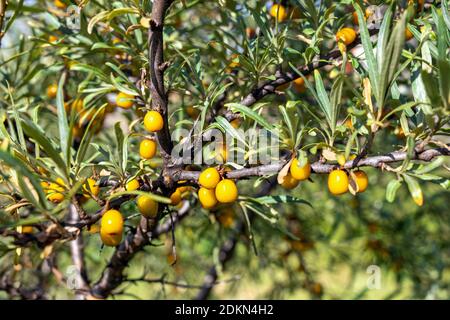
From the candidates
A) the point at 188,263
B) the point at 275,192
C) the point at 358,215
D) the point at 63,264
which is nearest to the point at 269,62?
the point at 275,192

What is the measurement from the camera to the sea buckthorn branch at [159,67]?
0.68 metres

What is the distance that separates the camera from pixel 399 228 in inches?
76.5

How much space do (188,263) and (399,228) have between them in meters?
0.93

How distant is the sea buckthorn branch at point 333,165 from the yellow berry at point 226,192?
0.02 m

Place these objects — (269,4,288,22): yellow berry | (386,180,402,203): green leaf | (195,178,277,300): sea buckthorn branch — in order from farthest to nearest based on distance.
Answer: (195,178,277,300): sea buckthorn branch, (269,4,288,22): yellow berry, (386,180,402,203): green leaf

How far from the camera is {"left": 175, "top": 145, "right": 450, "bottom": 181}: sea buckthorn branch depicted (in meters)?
0.68

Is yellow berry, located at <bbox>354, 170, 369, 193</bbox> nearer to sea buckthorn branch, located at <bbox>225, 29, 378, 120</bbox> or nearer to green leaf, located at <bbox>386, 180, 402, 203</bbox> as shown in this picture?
green leaf, located at <bbox>386, 180, 402, 203</bbox>

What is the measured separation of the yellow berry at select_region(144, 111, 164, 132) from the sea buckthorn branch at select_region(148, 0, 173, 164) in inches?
0.9

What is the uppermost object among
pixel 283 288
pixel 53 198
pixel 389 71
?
pixel 389 71

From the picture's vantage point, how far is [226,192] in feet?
2.45

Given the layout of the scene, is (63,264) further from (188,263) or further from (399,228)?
(399,228)

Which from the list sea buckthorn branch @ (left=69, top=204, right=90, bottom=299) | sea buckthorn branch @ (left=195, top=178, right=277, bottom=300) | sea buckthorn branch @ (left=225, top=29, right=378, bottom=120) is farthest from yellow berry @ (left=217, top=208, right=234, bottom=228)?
sea buckthorn branch @ (left=225, top=29, right=378, bottom=120)

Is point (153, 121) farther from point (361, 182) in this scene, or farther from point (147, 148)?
point (361, 182)

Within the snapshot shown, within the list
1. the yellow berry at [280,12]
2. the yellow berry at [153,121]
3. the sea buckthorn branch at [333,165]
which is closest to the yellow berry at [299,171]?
the sea buckthorn branch at [333,165]
